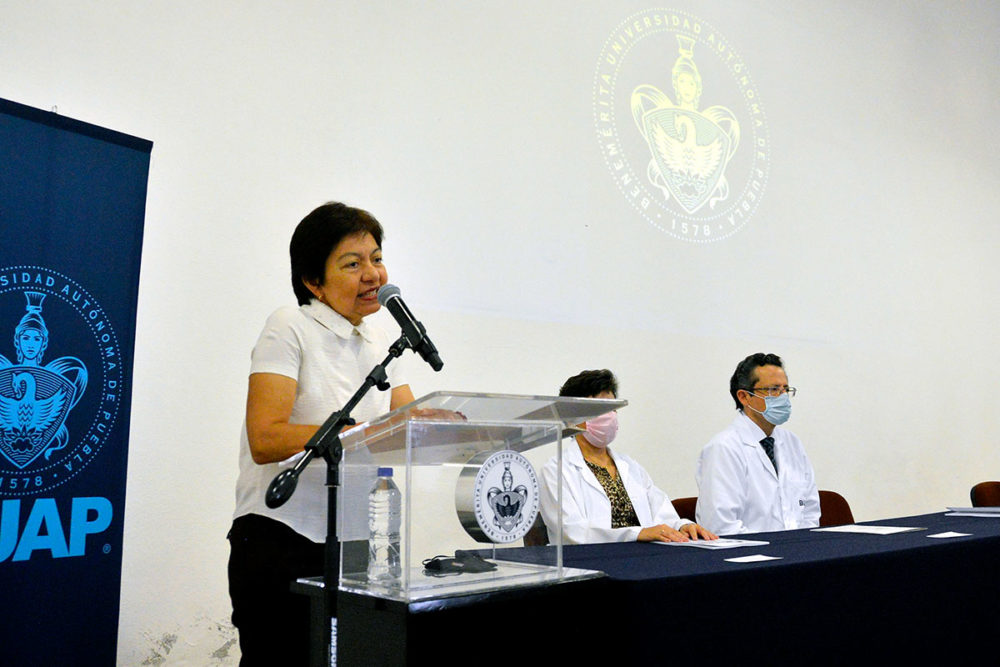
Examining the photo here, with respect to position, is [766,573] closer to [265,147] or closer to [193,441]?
[193,441]

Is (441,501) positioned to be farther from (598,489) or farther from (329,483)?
(598,489)

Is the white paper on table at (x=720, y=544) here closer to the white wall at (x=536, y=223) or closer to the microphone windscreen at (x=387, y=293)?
the microphone windscreen at (x=387, y=293)

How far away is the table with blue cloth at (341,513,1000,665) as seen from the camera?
1312mm

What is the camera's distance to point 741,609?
1.57 meters

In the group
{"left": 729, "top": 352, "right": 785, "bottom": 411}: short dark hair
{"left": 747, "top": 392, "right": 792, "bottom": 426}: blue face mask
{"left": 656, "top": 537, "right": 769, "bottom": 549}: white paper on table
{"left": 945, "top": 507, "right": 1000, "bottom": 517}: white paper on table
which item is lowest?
{"left": 656, "top": 537, "right": 769, "bottom": 549}: white paper on table

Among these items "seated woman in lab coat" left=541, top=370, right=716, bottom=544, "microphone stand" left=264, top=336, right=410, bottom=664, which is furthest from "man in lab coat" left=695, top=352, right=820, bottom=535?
"microphone stand" left=264, top=336, right=410, bottom=664

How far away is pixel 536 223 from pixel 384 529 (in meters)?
2.87

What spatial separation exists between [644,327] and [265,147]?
6.74 feet

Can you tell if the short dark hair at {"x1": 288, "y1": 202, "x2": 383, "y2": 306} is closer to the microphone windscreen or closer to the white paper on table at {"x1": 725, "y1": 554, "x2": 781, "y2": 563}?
the microphone windscreen

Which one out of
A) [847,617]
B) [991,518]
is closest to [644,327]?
[991,518]

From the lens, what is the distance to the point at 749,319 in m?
4.84

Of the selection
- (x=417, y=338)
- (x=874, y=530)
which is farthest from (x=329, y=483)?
(x=874, y=530)

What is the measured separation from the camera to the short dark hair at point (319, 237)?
194cm

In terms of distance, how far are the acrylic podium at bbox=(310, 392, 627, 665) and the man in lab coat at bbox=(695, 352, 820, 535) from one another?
2.05m
